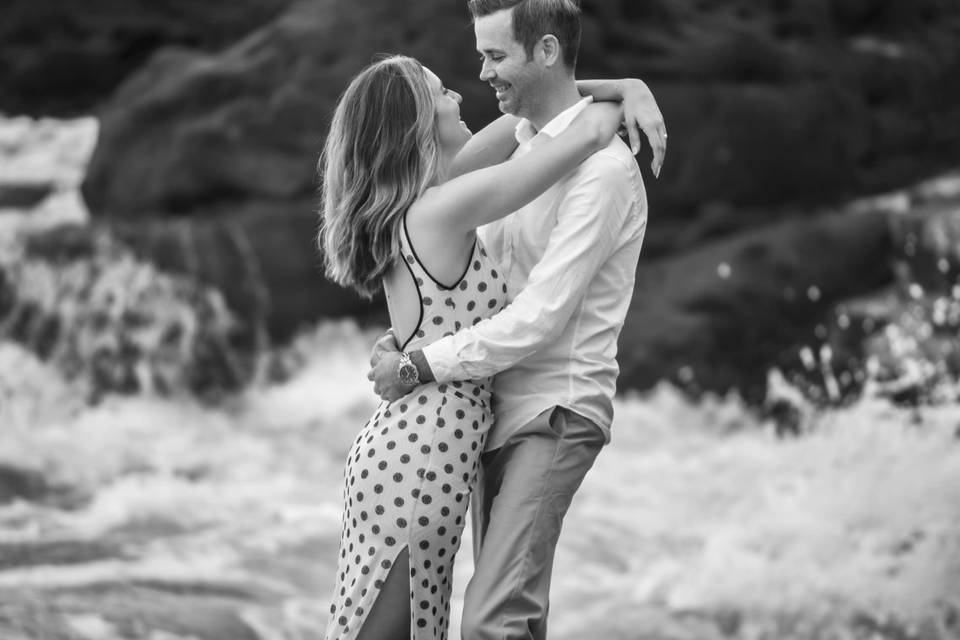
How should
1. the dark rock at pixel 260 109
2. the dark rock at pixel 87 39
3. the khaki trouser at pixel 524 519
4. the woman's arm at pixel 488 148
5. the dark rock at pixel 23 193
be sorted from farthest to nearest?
1. the dark rock at pixel 87 39
2. the dark rock at pixel 23 193
3. the dark rock at pixel 260 109
4. the woman's arm at pixel 488 148
5. the khaki trouser at pixel 524 519

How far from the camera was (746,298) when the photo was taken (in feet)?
32.5

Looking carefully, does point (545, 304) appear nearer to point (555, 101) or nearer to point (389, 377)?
point (389, 377)

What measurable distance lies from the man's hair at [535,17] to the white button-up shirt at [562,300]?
0.62 ft

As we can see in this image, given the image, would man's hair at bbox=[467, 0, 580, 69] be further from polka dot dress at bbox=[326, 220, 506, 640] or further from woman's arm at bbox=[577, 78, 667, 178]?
polka dot dress at bbox=[326, 220, 506, 640]

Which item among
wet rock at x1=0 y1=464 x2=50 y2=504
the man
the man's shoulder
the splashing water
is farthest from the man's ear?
wet rock at x1=0 y1=464 x2=50 y2=504

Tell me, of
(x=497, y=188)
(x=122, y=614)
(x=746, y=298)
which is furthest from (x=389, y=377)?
(x=746, y=298)

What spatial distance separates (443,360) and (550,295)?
0.27 metres

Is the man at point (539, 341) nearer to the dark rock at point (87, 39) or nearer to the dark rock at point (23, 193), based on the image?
the dark rock at point (23, 193)

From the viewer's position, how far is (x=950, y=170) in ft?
40.3

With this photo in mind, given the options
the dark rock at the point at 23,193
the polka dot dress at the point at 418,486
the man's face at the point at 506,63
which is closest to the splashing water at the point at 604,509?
the dark rock at the point at 23,193

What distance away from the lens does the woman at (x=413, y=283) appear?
124 inches

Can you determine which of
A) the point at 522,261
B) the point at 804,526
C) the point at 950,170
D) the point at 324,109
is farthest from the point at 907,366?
the point at 522,261

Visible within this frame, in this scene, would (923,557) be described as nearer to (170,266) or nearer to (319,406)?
(319,406)

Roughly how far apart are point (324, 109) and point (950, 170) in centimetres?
536
